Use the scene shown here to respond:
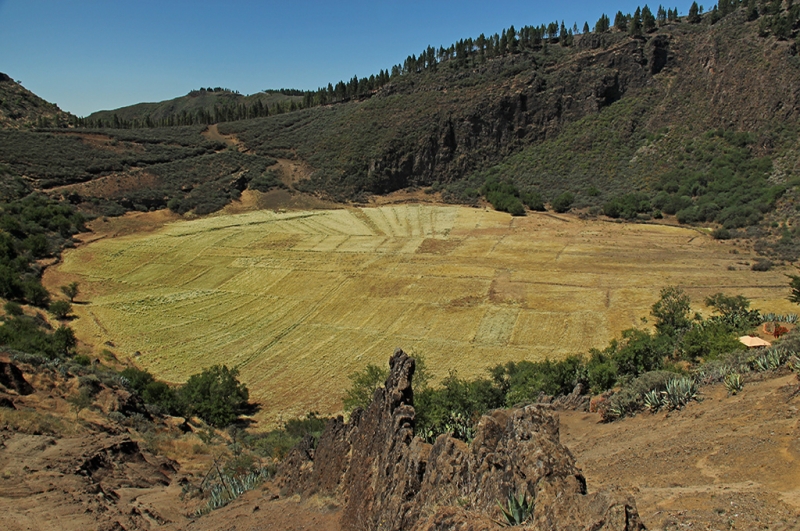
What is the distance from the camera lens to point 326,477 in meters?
13.4

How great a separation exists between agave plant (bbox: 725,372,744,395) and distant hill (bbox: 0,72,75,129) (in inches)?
3891

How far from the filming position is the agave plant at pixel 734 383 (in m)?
15.4

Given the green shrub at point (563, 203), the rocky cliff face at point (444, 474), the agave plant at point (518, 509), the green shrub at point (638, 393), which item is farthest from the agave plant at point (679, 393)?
the green shrub at point (563, 203)

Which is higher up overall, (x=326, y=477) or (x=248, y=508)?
(x=326, y=477)

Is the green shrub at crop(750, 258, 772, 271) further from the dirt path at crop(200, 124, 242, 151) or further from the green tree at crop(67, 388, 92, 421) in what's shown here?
the dirt path at crop(200, 124, 242, 151)

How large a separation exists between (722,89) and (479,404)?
71.5 m

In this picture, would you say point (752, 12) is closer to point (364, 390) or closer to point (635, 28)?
point (635, 28)

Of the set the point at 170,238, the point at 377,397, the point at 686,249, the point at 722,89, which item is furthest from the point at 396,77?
the point at 377,397

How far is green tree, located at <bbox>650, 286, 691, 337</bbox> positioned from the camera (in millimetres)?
29444

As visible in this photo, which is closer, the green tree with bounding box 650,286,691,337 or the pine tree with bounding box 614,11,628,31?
the green tree with bounding box 650,286,691,337

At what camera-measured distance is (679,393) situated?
15922mm

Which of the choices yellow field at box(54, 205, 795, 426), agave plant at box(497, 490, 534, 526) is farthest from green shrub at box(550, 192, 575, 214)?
agave plant at box(497, 490, 534, 526)

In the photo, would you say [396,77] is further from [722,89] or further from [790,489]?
[790,489]

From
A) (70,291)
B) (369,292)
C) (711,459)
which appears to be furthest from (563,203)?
(711,459)
